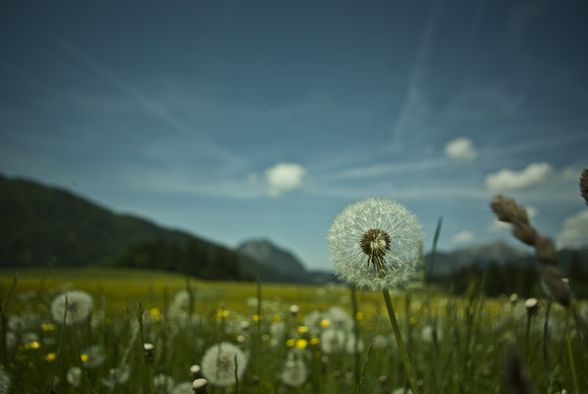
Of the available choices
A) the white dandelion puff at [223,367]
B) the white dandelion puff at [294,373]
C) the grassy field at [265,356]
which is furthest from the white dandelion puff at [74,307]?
the white dandelion puff at [294,373]

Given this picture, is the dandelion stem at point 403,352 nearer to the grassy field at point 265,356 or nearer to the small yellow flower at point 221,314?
the grassy field at point 265,356

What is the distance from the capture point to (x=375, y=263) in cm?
144

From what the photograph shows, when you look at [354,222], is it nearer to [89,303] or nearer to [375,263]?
[375,263]

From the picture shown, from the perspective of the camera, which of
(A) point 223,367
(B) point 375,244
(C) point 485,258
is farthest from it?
(A) point 223,367

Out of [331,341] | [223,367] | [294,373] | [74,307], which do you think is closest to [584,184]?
[223,367]

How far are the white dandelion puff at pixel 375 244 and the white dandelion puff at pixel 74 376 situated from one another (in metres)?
2.44

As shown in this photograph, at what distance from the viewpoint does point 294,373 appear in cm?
352

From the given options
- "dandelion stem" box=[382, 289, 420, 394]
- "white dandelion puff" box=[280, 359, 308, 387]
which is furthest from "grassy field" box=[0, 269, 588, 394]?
"dandelion stem" box=[382, 289, 420, 394]

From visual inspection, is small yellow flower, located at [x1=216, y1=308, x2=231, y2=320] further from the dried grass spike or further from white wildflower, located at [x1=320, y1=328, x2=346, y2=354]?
the dried grass spike

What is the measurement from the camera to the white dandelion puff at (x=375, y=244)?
1.47 m

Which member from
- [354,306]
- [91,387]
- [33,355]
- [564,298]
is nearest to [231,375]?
[91,387]

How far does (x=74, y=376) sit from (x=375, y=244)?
2.88m

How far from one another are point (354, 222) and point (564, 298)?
3.34ft

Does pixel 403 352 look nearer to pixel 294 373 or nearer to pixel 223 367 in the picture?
pixel 223 367
